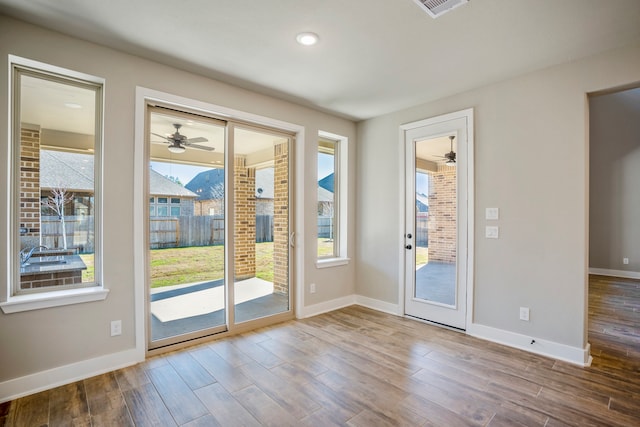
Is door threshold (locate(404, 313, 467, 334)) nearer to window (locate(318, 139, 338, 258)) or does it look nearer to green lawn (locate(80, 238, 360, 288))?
window (locate(318, 139, 338, 258))

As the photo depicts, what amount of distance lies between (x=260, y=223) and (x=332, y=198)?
1.32 meters

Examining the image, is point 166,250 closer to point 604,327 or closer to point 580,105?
point 580,105

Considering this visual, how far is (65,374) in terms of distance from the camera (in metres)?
2.44

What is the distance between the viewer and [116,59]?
2666 millimetres

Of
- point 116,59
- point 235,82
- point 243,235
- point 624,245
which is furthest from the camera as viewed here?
point 624,245

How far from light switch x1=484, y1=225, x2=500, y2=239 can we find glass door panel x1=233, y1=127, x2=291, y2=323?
2.31 m

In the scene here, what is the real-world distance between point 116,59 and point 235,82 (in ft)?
3.49

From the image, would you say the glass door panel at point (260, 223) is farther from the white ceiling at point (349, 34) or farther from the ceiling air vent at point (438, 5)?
the ceiling air vent at point (438, 5)

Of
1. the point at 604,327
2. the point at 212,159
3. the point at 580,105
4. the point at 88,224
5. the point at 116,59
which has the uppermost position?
the point at 116,59

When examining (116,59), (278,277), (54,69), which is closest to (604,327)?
(278,277)

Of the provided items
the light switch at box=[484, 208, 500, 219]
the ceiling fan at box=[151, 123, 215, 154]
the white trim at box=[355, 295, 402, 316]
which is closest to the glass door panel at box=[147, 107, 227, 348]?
the ceiling fan at box=[151, 123, 215, 154]

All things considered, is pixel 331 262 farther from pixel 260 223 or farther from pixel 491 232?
pixel 491 232

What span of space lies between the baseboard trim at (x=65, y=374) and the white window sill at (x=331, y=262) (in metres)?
2.26

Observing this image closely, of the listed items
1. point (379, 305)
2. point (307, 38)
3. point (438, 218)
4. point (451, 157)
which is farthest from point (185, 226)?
point (451, 157)
